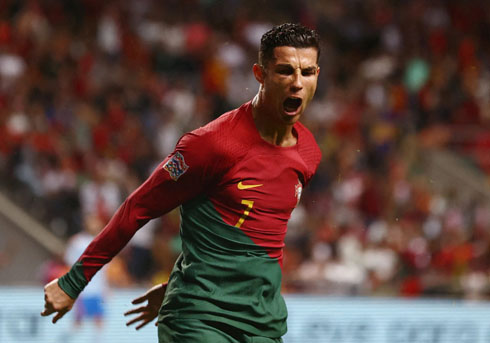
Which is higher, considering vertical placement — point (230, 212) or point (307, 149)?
point (307, 149)

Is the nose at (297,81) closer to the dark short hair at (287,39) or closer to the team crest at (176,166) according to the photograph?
the dark short hair at (287,39)

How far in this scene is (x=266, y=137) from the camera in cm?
347

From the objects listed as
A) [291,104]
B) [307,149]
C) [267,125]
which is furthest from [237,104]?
[291,104]

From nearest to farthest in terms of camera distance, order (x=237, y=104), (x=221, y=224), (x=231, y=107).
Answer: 1. (x=221, y=224)
2. (x=231, y=107)
3. (x=237, y=104)

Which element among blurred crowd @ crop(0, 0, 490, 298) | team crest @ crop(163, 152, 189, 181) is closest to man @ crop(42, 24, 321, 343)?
team crest @ crop(163, 152, 189, 181)

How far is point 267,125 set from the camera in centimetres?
346

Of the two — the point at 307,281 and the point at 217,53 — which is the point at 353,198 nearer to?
the point at 307,281

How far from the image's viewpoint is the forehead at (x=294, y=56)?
331 centimetres

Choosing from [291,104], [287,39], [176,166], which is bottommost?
[176,166]

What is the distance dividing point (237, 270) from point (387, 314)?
6.28 metres

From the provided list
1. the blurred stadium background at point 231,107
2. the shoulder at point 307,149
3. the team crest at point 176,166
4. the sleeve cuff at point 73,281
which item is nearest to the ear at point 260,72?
the shoulder at point 307,149

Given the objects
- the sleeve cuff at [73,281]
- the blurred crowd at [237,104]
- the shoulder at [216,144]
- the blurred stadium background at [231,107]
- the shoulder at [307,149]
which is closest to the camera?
the shoulder at [216,144]

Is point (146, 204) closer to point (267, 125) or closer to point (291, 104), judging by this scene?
point (267, 125)

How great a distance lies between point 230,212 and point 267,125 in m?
0.39
